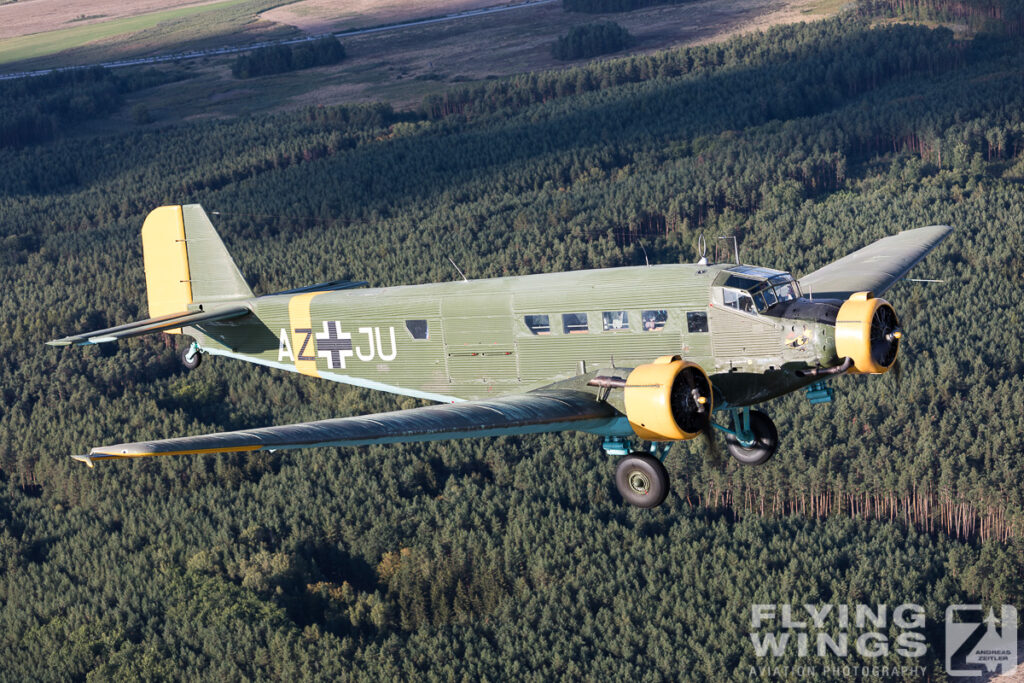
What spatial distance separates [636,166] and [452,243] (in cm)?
3535

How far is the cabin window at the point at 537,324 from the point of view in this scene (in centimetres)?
3141

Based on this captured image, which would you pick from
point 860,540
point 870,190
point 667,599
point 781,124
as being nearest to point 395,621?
point 667,599

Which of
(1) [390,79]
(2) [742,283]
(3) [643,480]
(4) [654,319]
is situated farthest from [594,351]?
(1) [390,79]

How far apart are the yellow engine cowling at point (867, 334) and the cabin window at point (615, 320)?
5.49m

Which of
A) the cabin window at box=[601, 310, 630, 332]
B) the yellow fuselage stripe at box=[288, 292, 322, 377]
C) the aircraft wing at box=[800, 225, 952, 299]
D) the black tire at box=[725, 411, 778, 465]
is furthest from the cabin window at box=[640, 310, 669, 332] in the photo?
the yellow fuselage stripe at box=[288, 292, 322, 377]

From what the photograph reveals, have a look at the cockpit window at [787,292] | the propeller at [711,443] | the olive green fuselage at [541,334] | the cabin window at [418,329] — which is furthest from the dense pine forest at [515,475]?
the propeller at [711,443]

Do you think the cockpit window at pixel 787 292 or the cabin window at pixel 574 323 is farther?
the cabin window at pixel 574 323

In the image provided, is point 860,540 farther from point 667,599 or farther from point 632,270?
point 632,270

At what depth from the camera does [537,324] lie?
1243 inches

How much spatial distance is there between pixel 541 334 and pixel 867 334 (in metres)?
8.74

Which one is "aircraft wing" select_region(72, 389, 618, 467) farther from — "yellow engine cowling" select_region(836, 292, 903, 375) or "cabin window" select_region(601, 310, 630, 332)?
"yellow engine cowling" select_region(836, 292, 903, 375)

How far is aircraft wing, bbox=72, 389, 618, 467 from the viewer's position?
2238 cm

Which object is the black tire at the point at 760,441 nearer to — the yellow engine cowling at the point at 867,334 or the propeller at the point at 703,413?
the yellow engine cowling at the point at 867,334

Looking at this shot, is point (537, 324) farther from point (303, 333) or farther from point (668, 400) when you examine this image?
point (303, 333)
